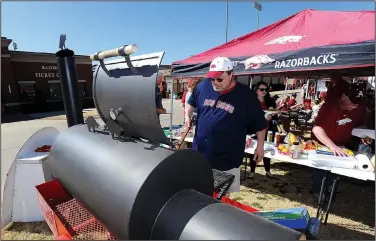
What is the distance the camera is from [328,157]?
309cm

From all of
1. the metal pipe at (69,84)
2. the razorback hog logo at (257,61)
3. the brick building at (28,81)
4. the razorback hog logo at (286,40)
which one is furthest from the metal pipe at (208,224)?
the brick building at (28,81)

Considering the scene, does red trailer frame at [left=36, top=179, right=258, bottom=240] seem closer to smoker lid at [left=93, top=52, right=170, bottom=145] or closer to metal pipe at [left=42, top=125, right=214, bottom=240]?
metal pipe at [left=42, top=125, right=214, bottom=240]

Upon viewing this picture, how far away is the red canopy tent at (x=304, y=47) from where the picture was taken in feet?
9.77

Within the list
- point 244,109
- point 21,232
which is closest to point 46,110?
point 21,232

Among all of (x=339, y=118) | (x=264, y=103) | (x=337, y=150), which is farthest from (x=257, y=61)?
(x=264, y=103)

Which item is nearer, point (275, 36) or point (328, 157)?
point (328, 157)

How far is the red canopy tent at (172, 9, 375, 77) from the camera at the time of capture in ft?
9.77

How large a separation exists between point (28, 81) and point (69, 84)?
62.1 ft

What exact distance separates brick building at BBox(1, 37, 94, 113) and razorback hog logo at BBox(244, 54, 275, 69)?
689 inches

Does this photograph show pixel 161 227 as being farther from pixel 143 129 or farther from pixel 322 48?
pixel 322 48

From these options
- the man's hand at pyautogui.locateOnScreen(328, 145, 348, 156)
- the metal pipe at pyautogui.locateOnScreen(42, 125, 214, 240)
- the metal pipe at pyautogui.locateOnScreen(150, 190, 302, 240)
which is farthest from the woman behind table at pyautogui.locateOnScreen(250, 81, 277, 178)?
the metal pipe at pyautogui.locateOnScreen(150, 190, 302, 240)

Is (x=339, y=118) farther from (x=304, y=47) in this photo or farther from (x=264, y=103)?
(x=264, y=103)

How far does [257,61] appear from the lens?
4.05 metres

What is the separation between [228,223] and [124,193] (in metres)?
0.56
